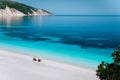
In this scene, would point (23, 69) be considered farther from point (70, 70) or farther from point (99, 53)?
point (99, 53)

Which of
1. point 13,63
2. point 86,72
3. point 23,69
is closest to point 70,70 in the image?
point 86,72

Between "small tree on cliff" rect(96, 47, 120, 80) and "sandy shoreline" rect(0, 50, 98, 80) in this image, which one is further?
"sandy shoreline" rect(0, 50, 98, 80)

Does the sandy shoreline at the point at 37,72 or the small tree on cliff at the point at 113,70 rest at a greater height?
the small tree on cliff at the point at 113,70

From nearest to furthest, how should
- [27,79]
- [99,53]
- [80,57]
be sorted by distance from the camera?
[27,79], [80,57], [99,53]

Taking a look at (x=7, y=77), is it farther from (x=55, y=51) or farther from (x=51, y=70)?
(x=55, y=51)

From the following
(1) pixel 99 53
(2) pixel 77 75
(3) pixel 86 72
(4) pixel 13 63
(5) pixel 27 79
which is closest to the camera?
(5) pixel 27 79

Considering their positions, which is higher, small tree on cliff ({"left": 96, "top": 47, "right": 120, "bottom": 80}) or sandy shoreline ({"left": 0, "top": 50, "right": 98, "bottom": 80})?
small tree on cliff ({"left": 96, "top": 47, "right": 120, "bottom": 80})

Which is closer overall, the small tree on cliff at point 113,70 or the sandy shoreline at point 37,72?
the small tree on cliff at point 113,70

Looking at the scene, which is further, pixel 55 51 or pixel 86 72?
pixel 55 51

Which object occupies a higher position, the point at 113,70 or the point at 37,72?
the point at 113,70

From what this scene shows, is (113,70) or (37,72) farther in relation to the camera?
(37,72)
